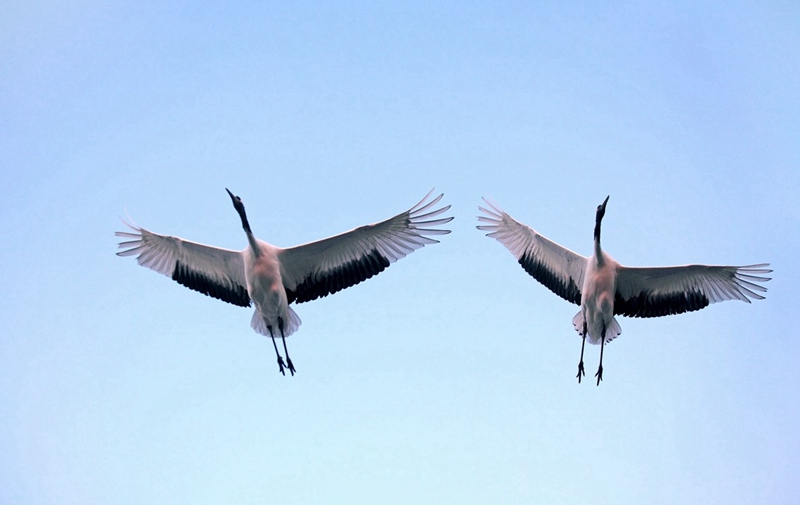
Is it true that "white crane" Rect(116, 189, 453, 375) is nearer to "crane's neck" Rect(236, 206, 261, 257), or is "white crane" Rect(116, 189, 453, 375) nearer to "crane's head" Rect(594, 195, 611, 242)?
"crane's neck" Rect(236, 206, 261, 257)

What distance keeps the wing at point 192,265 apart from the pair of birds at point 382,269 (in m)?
0.02

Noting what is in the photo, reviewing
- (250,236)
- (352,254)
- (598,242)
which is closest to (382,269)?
(352,254)

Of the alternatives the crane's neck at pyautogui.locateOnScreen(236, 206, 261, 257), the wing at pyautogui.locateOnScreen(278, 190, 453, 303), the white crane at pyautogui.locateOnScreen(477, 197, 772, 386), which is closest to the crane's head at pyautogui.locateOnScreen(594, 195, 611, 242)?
the white crane at pyautogui.locateOnScreen(477, 197, 772, 386)

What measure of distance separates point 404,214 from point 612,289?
4055mm

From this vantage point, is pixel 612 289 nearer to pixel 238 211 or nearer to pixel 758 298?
pixel 758 298

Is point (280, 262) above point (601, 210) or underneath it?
underneath

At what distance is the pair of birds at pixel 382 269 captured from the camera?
1644cm

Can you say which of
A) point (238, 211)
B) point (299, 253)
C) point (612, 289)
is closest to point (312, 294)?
point (299, 253)

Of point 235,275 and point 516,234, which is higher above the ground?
point 516,234

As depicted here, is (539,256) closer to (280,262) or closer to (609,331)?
(609,331)

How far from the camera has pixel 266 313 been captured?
16.8 meters

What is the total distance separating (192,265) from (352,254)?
9.74 feet

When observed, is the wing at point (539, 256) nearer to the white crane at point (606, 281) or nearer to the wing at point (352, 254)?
the white crane at point (606, 281)

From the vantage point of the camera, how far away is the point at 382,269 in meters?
16.7
